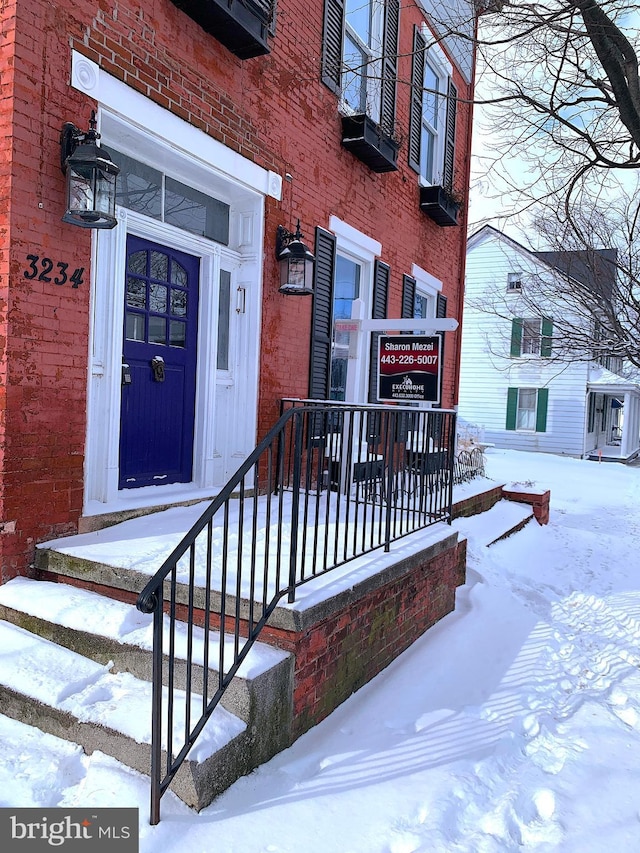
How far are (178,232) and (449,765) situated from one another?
3.87 metres

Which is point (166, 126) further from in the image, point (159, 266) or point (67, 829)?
point (67, 829)

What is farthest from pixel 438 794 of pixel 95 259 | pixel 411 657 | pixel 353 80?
pixel 353 80

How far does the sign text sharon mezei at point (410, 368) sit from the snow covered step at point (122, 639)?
3.13 m

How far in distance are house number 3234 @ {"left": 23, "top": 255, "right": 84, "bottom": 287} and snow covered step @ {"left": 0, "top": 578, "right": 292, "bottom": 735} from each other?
1.65 metres

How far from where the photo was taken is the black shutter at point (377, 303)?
7340mm

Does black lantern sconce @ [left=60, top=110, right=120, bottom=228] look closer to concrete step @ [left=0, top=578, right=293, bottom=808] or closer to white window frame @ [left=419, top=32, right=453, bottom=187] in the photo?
concrete step @ [left=0, top=578, right=293, bottom=808]

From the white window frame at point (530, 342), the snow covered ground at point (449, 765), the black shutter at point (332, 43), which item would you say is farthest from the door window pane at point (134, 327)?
the white window frame at point (530, 342)

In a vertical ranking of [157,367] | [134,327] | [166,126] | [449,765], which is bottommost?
[449,765]

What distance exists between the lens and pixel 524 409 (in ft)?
69.9

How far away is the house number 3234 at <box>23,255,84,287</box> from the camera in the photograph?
3449 millimetres

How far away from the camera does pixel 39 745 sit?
103 inches

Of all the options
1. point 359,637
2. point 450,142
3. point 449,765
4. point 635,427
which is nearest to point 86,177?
point 359,637

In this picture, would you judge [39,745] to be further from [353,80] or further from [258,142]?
[353,80]

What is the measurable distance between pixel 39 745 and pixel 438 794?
163cm
